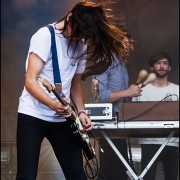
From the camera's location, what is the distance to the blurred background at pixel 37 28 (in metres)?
5.41

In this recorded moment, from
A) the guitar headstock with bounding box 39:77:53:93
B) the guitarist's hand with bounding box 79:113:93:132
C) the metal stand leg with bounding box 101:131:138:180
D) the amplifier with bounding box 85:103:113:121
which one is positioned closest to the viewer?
the guitar headstock with bounding box 39:77:53:93

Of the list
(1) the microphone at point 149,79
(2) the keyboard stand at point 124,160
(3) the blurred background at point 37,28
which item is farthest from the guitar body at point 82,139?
(1) the microphone at point 149,79

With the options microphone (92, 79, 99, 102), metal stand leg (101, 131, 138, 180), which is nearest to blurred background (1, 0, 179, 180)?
microphone (92, 79, 99, 102)

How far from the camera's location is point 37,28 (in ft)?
18.4

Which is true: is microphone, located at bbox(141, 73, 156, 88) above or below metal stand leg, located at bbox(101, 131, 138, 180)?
above

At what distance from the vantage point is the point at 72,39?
348cm

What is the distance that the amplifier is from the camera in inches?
186

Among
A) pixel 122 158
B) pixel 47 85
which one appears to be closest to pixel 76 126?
pixel 47 85

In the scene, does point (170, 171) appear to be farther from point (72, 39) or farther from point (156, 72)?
point (72, 39)

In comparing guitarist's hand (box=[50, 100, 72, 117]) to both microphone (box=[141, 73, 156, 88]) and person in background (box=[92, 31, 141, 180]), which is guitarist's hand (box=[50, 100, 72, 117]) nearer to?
person in background (box=[92, 31, 141, 180])

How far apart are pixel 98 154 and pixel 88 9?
1899mm

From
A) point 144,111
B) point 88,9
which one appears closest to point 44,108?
point 88,9

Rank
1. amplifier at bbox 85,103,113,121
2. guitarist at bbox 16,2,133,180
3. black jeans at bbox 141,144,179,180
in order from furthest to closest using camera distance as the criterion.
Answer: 1. black jeans at bbox 141,144,179,180
2. amplifier at bbox 85,103,113,121
3. guitarist at bbox 16,2,133,180

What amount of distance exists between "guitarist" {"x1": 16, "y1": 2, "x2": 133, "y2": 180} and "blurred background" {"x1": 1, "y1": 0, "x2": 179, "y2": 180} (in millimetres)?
1366
